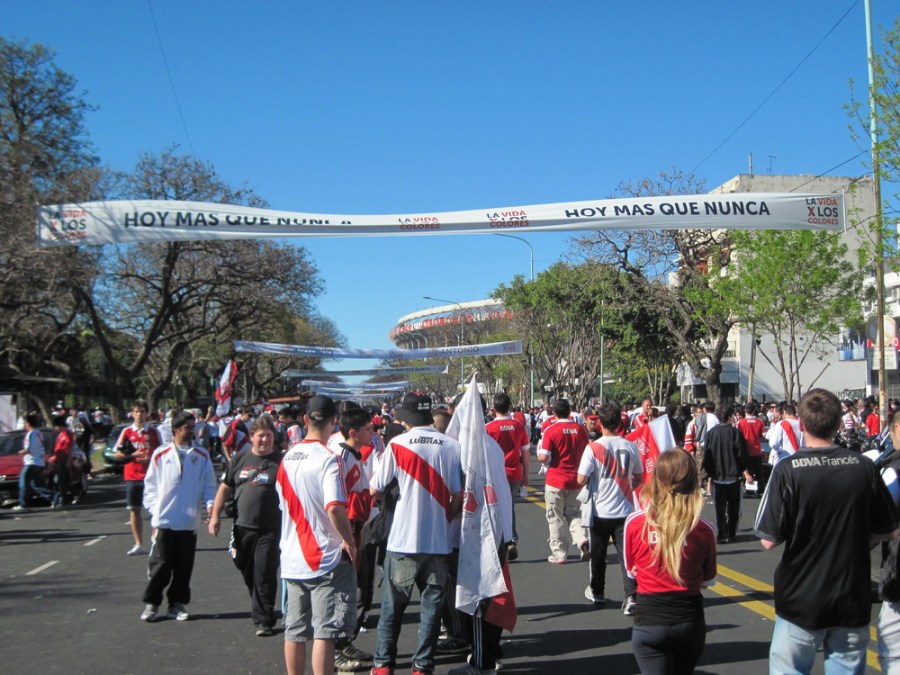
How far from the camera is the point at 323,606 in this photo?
17.9 ft

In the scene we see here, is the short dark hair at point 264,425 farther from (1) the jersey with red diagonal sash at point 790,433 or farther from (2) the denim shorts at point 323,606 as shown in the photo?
(1) the jersey with red diagonal sash at point 790,433

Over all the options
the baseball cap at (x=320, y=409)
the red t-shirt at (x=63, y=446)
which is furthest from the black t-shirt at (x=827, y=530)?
the red t-shirt at (x=63, y=446)

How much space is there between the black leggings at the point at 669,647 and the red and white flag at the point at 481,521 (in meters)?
1.79

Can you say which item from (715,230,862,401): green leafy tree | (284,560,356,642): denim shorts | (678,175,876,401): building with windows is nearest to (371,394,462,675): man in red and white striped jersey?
(284,560,356,642): denim shorts

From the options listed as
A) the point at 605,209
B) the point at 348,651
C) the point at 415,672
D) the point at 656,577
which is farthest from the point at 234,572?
the point at 656,577

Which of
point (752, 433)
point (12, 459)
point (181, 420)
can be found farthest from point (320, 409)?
point (12, 459)

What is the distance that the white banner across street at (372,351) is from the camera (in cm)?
4072

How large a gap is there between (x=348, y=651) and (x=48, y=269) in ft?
54.5

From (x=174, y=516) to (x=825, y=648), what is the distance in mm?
5574

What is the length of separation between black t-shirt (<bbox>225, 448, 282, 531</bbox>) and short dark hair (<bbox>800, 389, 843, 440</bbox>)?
177 inches

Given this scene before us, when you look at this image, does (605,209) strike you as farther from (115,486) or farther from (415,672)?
(115,486)

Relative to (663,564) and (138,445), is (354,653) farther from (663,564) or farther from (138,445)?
(138,445)

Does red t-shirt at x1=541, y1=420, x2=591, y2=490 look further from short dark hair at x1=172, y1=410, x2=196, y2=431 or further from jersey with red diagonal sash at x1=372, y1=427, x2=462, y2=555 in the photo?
jersey with red diagonal sash at x1=372, y1=427, x2=462, y2=555

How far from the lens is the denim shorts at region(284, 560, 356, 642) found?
5.41 metres
